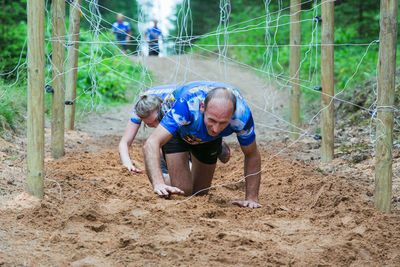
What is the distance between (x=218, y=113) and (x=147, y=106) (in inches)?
46.3

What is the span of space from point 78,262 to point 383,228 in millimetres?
2023

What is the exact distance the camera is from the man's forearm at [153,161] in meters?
3.55

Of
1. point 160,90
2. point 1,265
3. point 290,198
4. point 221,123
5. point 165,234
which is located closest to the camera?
point 1,265

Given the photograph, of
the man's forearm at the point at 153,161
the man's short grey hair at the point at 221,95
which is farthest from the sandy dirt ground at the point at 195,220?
the man's short grey hair at the point at 221,95

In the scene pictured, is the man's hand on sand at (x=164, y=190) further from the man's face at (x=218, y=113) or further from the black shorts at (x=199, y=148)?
the black shorts at (x=199, y=148)

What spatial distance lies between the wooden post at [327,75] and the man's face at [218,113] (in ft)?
7.24

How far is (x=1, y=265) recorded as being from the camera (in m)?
2.44

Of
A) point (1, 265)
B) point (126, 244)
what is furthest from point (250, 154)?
point (1, 265)

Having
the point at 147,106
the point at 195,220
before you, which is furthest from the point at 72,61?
the point at 195,220

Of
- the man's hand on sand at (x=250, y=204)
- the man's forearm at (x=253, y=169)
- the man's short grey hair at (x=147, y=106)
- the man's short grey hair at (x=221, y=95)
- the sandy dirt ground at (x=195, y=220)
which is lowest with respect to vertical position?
the man's hand on sand at (x=250, y=204)

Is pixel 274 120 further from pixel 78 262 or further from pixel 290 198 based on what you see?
pixel 78 262

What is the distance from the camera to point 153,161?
357 centimetres

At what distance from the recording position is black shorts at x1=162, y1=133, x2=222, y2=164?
434 cm

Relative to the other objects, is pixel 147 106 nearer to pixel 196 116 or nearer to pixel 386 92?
pixel 196 116
